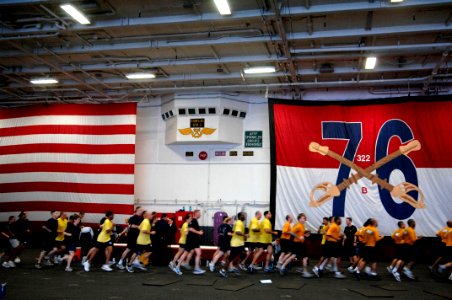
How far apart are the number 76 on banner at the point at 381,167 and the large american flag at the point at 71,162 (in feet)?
25.4

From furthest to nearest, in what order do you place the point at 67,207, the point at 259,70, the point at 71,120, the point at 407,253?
the point at 71,120, the point at 67,207, the point at 259,70, the point at 407,253

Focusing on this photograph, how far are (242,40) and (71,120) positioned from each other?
30.5 feet

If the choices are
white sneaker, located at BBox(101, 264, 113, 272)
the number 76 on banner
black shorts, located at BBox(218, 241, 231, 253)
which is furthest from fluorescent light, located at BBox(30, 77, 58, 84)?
the number 76 on banner

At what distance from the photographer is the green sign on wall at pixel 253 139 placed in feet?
53.5

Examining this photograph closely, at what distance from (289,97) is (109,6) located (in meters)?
8.70

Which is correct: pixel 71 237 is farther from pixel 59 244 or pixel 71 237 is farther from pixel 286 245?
pixel 286 245

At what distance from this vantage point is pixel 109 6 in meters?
10.2

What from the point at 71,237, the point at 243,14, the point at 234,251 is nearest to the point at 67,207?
the point at 71,237

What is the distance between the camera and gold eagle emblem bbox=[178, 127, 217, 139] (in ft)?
52.5

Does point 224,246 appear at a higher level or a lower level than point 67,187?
lower

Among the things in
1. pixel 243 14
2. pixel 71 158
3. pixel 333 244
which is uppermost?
pixel 243 14

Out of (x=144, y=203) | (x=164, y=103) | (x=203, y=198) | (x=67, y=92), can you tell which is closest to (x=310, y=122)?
(x=203, y=198)

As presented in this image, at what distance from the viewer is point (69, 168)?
650 inches

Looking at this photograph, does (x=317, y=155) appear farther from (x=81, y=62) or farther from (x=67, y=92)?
(x=67, y=92)
